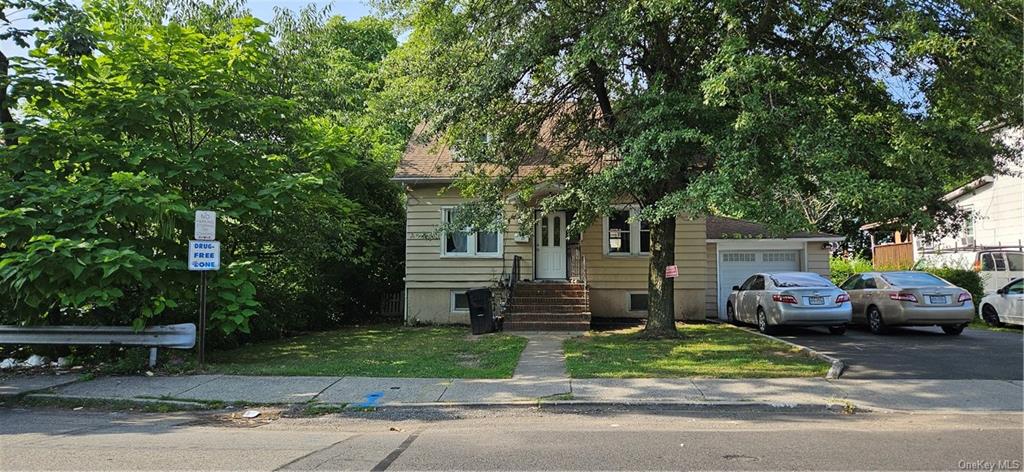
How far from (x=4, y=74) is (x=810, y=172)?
1229 centimetres

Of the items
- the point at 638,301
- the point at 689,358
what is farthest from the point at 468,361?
the point at 638,301

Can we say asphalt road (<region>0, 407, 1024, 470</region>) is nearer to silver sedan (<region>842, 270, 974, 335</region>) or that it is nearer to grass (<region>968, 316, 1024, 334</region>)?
silver sedan (<region>842, 270, 974, 335</region>)

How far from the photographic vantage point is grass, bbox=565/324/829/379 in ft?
30.5

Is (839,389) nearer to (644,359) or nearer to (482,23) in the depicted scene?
(644,359)

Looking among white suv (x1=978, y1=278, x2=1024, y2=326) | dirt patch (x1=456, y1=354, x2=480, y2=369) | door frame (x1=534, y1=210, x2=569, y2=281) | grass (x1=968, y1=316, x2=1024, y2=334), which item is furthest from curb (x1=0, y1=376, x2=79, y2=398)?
white suv (x1=978, y1=278, x2=1024, y2=326)

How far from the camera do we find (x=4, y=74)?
972 centimetres

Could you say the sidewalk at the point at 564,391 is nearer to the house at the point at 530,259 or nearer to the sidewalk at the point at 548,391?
the sidewalk at the point at 548,391

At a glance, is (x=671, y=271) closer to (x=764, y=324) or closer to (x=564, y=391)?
(x=764, y=324)

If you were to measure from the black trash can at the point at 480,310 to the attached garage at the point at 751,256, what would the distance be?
8.20m

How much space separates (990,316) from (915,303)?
4.93m

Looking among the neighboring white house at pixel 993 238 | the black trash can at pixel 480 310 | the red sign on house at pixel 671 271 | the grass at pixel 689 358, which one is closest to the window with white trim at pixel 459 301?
the black trash can at pixel 480 310

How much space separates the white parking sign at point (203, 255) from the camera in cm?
940

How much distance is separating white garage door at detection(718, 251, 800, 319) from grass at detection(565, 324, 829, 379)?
18.9 feet

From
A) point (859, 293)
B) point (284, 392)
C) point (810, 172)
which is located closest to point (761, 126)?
point (810, 172)
